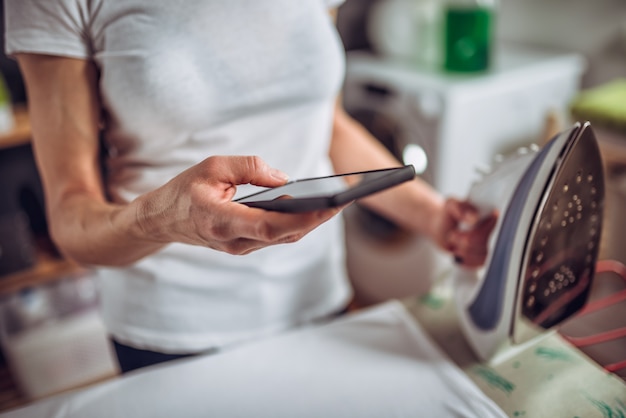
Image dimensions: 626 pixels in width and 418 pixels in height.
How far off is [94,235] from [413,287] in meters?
1.38

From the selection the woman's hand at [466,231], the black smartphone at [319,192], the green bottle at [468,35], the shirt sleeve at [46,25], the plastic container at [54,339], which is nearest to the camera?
the black smartphone at [319,192]

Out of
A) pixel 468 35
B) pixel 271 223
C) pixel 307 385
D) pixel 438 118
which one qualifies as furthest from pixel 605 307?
pixel 468 35

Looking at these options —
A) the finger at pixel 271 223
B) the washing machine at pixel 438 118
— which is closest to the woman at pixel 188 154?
the finger at pixel 271 223

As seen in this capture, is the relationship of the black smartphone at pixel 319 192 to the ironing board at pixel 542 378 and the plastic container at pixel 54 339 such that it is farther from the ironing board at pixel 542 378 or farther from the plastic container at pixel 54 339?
the plastic container at pixel 54 339

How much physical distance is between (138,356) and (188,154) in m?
0.30

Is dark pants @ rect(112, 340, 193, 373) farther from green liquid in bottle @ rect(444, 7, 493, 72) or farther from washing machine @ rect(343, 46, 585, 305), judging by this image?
green liquid in bottle @ rect(444, 7, 493, 72)

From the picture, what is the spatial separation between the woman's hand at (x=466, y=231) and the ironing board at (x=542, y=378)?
94 millimetres

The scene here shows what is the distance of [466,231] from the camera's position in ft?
2.27

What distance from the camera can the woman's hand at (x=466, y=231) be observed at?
0.68 m

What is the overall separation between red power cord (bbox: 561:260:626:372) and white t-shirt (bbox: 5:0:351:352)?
33 centimetres

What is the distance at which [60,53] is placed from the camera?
1.83 ft

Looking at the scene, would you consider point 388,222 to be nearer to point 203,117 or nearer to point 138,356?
point 138,356

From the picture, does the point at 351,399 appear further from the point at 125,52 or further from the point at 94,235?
the point at 125,52

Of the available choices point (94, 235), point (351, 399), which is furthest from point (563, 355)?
point (94, 235)
